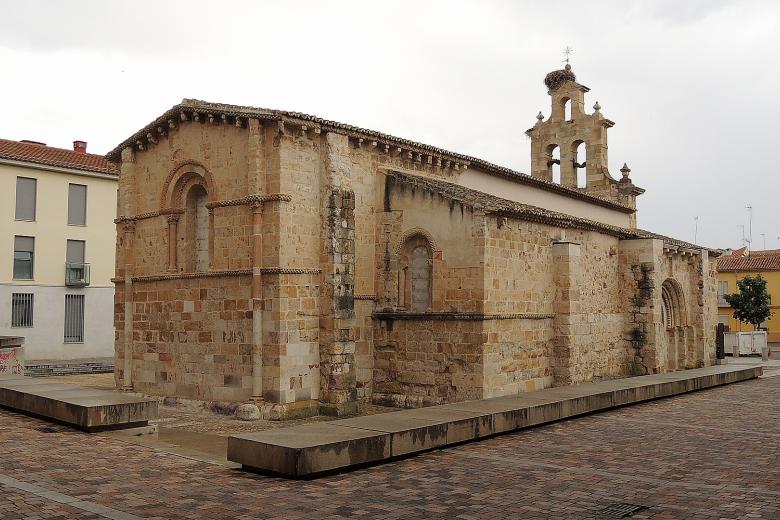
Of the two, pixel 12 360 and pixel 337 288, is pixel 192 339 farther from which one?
pixel 12 360

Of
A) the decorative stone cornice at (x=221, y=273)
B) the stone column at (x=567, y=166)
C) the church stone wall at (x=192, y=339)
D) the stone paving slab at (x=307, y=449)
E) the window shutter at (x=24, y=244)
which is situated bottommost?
the stone paving slab at (x=307, y=449)

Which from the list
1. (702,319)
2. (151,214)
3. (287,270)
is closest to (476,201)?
(287,270)

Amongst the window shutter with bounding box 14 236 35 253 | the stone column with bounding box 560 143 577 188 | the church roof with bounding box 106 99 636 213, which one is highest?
the stone column with bounding box 560 143 577 188

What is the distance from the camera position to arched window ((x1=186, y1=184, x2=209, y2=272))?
53.4 ft

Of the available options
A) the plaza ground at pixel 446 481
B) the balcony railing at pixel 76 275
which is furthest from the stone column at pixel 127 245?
the balcony railing at pixel 76 275

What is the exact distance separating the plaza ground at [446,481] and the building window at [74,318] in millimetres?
21418

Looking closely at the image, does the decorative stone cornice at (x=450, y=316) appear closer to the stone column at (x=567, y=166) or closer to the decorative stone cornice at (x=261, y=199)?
the decorative stone cornice at (x=261, y=199)

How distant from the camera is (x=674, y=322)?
2434 cm

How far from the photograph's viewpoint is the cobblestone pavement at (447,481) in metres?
6.84

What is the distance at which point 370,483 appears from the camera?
26.1ft

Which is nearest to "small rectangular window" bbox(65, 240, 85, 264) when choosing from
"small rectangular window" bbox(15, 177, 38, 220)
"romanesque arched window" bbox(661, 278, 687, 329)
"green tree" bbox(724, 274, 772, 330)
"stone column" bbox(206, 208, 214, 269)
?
"small rectangular window" bbox(15, 177, 38, 220)

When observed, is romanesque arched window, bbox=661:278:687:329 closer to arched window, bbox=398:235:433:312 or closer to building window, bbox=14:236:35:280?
arched window, bbox=398:235:433:312

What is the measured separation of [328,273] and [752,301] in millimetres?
39004

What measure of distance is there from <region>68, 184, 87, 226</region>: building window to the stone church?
15.3 m
